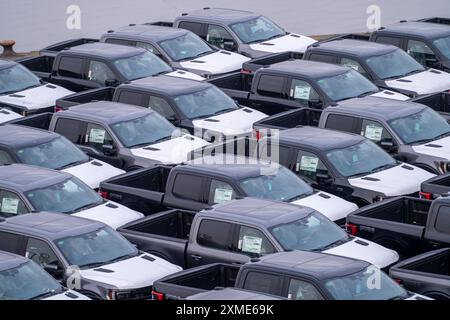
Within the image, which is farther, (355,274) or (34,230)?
(34,230)

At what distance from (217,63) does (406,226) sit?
10.4 m

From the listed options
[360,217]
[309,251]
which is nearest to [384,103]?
[360,217]

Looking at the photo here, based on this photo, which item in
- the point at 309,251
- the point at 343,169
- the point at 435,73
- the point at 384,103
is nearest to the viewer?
the point at 309,251

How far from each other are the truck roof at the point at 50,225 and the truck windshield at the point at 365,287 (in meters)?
3.84

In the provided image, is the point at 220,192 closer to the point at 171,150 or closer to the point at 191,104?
the point at 171,150

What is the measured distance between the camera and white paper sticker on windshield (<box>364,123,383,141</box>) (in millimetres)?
21453

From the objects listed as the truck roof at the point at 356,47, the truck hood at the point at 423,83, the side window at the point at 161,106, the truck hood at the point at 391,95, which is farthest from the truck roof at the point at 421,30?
the side window at the point at 161,106

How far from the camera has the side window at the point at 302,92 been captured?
2388 centimetres

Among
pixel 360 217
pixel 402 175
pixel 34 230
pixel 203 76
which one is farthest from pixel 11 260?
pixel 203 76

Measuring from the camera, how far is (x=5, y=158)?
20.8 m

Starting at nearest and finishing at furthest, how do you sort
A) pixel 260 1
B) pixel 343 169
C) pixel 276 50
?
pixel 343 169 < pixel 276 50 < pixel 260 1

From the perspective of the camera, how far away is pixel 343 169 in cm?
1992

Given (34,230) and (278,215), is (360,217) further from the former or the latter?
(34,230)

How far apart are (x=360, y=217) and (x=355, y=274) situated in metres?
2.98
